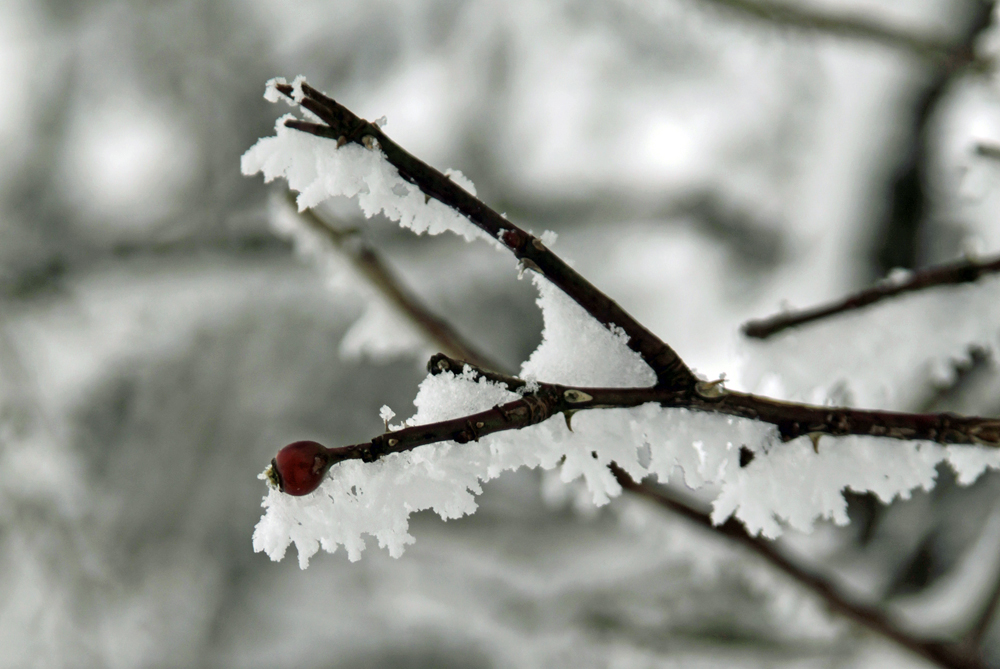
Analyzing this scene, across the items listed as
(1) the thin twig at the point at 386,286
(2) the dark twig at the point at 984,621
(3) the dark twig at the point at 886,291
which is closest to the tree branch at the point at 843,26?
(3) the dark twig at the point at 886,291

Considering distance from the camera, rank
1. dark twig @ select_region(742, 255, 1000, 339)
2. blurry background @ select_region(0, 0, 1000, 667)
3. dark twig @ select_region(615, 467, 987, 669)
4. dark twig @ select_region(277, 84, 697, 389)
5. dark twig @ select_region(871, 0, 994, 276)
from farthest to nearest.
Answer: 1. dark twig @ select_region(871, 0, 994, 276)
2. blurry background @ select_region(0, 0, 1000, 667)
3. dark twig @ select_region(615, 467, 987, 669)
4. dark twig @ select_region(742, 255, 1000, 339)
5. dark twig @ select_region(277, 84, 697, 389)

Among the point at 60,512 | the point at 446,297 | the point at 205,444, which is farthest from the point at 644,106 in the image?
the point at 60,512

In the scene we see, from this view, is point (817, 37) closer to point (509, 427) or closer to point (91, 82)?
point (509, 427)

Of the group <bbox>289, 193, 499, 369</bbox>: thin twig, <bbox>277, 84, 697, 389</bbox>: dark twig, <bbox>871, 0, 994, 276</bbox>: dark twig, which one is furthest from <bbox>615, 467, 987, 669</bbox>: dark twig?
<bbox>871, 0, 994, 276</bbox>: dark twig

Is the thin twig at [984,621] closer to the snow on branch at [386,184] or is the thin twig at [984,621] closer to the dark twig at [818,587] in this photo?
the dark twig at [818,587]

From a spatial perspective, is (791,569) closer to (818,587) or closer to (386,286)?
(818,587)

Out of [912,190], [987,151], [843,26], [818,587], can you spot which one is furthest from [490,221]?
[912,190]

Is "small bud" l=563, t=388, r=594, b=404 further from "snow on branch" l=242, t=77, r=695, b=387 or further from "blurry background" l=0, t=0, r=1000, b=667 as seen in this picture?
"blurry background" l=0, t=0, r=1000, b=667
